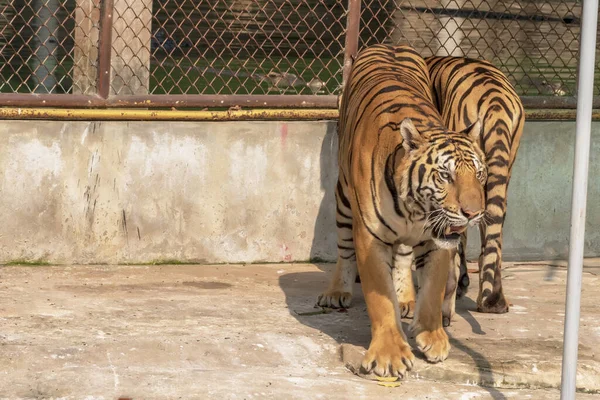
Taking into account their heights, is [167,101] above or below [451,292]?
above

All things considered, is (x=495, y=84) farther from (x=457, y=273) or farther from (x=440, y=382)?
(x=440, y=382)

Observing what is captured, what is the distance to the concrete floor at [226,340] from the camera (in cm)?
487

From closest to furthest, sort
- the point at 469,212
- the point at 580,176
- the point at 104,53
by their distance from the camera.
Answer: the point at 580,176, the point at 469,212, the point at 104,53

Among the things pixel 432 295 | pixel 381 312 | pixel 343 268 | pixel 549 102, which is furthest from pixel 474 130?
pixel 549 102

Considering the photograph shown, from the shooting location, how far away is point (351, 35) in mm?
7109

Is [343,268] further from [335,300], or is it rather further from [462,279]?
[462,279]

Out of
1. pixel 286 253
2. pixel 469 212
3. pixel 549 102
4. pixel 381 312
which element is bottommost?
pixel 286 253

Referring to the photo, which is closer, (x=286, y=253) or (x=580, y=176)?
(x=580, y=176)

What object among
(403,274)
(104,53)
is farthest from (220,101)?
(403,274)

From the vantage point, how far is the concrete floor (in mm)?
4871

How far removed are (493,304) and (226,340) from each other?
1468mm

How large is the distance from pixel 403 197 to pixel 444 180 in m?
0.24

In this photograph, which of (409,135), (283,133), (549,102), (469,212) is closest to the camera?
(469,212)

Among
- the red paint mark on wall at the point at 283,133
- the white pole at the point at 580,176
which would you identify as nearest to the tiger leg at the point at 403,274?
the red paint mark on wall at the point at 283,133
